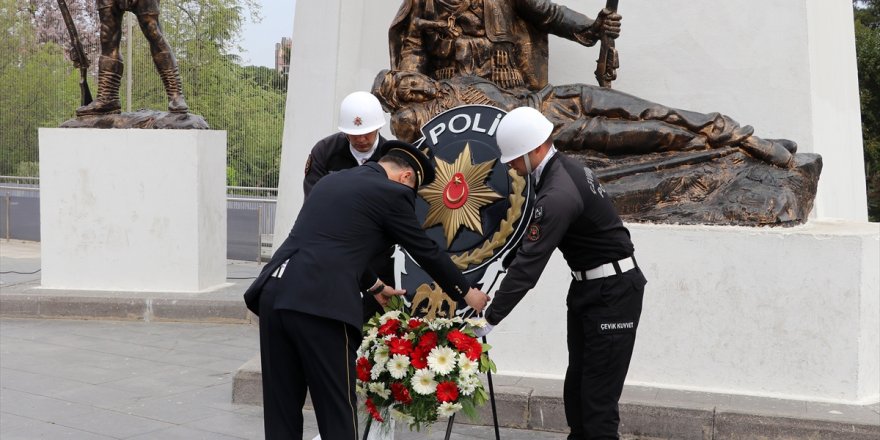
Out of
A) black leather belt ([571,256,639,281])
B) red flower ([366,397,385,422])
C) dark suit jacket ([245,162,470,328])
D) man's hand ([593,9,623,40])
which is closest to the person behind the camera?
dark suit jacket ([245,162,470,328])

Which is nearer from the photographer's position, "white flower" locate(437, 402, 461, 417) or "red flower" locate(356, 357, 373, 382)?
"white flower" locate(437, 402, 461, 417)

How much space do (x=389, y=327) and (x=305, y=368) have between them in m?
0.53

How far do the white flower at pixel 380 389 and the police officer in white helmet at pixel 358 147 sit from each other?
51 cm

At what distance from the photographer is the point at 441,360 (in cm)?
445

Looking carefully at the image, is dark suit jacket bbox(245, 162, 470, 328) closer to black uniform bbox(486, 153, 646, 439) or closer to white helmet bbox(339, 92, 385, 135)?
black uniform bbox(486, 153, 646, 439)

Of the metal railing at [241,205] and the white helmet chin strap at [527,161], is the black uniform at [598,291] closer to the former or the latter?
the white helmet chin strap at [527,161]

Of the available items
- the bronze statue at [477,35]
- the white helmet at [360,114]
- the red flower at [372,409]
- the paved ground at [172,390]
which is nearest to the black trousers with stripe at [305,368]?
the red flower at [372,409]

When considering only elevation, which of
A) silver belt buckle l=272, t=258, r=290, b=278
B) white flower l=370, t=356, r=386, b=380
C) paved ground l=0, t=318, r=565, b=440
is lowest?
paved ground l=0, t=318, r=565, b=440

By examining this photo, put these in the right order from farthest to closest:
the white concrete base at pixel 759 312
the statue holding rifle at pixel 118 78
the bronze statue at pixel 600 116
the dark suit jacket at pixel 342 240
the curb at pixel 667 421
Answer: the statue holding rifle at pixel 118 78 → the bronze statue at pixel 600 116 → the white concrete base at pixel 759 312 → the curb at pixel 667 421 → the dark suit jacket at pixel 342 240

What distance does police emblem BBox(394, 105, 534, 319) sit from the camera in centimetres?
571

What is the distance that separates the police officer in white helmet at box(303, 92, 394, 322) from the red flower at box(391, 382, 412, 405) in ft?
1.79

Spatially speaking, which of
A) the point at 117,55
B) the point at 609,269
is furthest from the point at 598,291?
the point at 117,55

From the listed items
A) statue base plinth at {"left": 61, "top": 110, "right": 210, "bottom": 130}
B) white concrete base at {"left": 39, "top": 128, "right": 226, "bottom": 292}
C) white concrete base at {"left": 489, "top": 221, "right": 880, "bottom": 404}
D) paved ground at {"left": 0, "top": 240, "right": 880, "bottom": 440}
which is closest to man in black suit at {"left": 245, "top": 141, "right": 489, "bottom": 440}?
paved ground at {"left": 0, "top": 240, "right": 880, "bottom": 440}

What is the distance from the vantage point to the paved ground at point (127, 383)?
614 centimetres
